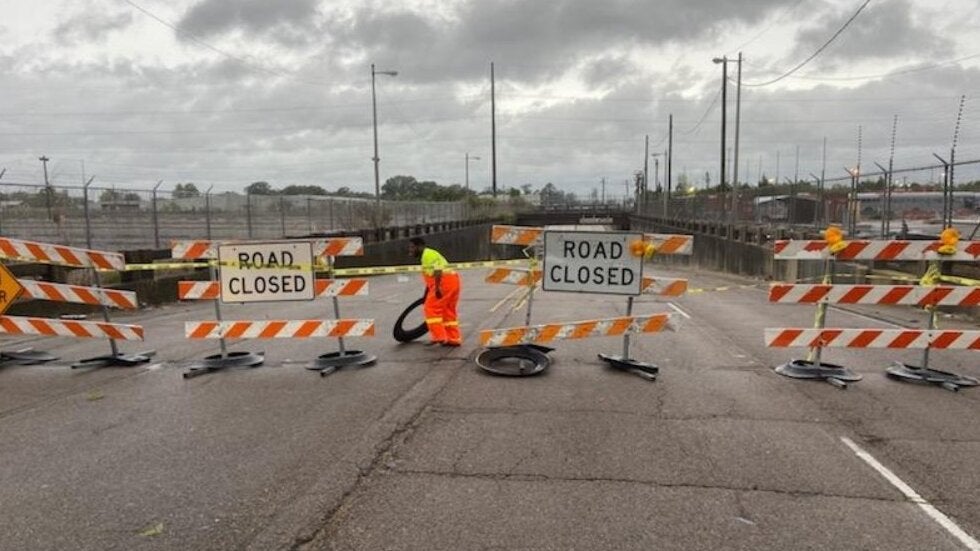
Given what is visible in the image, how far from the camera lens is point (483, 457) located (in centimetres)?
550

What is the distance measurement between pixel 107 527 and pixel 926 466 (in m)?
5.48

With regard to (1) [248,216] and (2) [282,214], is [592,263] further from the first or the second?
(2) [282,214]

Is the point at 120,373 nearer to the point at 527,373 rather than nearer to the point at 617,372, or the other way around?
the point at 527,373

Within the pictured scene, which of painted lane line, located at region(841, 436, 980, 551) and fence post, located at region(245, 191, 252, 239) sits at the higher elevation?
fence post, located at region(245, 191, 252, 239)

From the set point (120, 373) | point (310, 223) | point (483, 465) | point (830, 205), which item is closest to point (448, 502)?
point (483, 465)

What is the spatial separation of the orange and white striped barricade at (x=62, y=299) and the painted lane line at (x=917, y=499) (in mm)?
7954

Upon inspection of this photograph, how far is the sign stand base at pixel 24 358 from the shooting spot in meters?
9.38

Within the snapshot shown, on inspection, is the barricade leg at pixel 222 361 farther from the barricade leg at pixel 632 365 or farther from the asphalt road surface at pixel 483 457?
the barricade leg at pixel 632 365

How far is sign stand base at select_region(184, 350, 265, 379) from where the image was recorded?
859 centimetres

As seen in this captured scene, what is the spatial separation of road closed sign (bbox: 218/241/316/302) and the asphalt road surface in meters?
0.92

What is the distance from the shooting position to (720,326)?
12883 mm

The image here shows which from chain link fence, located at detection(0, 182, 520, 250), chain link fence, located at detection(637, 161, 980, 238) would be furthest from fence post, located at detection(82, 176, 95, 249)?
chain link fence, located at detection(637, 161, 980, 238)

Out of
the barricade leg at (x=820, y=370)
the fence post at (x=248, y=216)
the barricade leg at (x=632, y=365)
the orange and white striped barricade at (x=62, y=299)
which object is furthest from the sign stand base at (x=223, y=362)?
the fence post at (x=248, y=216)

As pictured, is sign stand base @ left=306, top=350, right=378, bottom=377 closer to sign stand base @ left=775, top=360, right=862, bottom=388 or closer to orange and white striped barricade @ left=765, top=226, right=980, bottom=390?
orange and white striped barricade @ left=765, top=226, right=980, bottom=390
